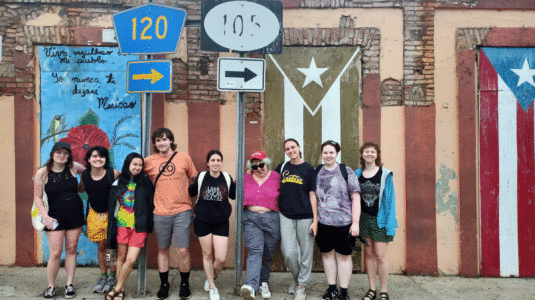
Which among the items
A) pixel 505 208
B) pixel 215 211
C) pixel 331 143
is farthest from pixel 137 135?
pixel 505 208

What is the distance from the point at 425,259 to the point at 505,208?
1.33 metres

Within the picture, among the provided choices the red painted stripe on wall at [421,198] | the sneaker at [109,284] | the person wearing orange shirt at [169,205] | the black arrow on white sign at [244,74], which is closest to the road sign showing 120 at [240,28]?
the black arrow on white sign at [244,74]

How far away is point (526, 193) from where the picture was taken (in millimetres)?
5652

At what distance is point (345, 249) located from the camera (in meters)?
4.59

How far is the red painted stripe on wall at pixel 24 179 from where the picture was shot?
18.8 feet

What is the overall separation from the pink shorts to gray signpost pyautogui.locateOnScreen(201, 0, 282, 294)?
1.09 meters

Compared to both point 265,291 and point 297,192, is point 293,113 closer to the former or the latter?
point 297,192

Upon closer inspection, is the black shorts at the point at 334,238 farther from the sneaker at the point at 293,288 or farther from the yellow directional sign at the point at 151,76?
the yellow directional sign at the point at 151,76

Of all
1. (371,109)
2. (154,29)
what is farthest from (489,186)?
Answer: (154,29)

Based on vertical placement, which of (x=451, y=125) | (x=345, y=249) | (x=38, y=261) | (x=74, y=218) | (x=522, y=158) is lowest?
(x=38, y=261)

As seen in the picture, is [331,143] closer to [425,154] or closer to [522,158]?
[425,154]

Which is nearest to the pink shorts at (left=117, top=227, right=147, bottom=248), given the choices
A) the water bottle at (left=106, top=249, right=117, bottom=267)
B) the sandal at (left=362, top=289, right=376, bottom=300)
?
the water bottle at (left=106, top=249, right=117, bottom=267)

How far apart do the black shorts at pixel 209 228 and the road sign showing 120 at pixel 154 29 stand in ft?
6.87

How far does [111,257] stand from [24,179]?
220 cm
